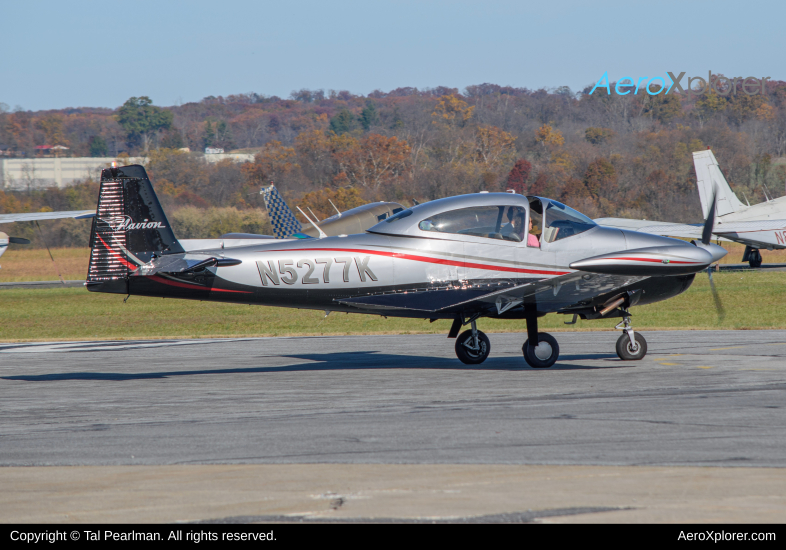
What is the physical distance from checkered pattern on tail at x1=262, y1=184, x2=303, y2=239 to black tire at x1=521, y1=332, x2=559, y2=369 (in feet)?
53.9

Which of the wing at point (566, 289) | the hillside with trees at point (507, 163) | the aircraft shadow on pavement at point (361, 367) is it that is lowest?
the aircraft shadow on pavement at point (361, 367)

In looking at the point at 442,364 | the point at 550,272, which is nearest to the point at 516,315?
the point at 550,272

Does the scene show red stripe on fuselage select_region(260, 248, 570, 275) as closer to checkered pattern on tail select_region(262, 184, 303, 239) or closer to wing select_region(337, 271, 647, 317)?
wing select_region(337, 271, 647, 317)

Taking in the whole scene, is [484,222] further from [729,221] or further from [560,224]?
[729,221]

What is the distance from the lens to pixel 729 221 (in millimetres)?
40375

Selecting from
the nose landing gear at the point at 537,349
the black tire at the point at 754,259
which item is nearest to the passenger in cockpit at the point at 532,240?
the nose landing gear at the point at 537,349

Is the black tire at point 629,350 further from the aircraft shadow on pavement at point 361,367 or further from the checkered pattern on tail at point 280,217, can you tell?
the checkered pattern on tail at point 280,217

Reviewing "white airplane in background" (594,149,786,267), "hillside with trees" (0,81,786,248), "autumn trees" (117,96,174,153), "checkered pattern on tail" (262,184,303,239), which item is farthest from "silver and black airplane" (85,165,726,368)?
"autumn trees" (117,96,174,153)

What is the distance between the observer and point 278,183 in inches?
3686

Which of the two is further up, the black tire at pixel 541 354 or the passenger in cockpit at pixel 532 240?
the passenger in cockpit at pixel 532 240

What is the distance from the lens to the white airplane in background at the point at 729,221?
38562mm

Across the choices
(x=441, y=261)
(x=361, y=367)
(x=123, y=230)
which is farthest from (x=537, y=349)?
(x=123, y=230)

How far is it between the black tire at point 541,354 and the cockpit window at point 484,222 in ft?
→ 6.21

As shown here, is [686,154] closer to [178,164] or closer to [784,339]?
[178,164]
